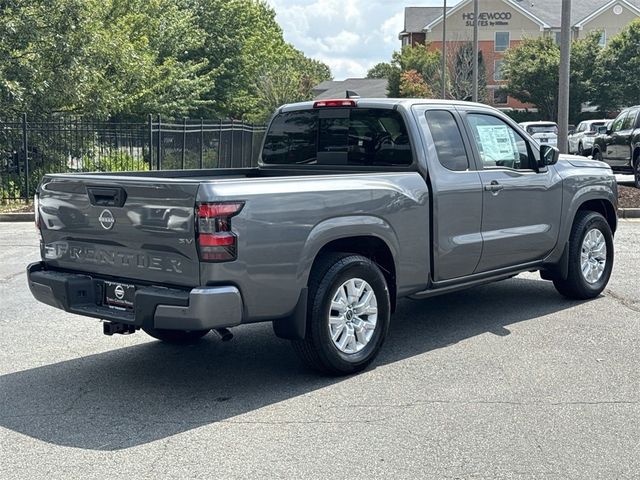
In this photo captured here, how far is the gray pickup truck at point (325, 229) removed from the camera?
517cm

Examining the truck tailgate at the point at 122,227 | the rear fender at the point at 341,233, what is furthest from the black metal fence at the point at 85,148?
the rear fender at the point at 341,233

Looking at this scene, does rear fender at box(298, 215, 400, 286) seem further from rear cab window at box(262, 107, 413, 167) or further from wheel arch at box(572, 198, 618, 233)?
wheel arch at box(572, 198, 618, 233)

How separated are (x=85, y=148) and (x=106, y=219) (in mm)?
15295

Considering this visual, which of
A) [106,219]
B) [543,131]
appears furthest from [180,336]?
[543,131]

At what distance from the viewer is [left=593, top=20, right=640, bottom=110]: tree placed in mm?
55062

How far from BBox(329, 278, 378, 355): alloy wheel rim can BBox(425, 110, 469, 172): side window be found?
4.50 ft

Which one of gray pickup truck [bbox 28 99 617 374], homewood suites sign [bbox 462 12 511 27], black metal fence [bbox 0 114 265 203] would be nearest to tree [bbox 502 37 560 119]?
homewood suites sign [bbox 462 12 511 27]

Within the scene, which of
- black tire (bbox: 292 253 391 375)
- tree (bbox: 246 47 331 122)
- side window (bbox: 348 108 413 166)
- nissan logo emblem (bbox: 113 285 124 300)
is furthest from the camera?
tree (bbox: 246 47 331 122)

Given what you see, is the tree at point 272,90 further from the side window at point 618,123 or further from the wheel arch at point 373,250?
the wheel arch at point 373,250

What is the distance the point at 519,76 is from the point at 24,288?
51.7 meters

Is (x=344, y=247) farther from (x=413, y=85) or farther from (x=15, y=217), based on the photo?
(x=413, y=85)

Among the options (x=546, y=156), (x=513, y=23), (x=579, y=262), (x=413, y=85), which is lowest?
(x=579, y=262)

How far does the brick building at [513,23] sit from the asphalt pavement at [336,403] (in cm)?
6348

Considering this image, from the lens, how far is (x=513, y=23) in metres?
71.1
